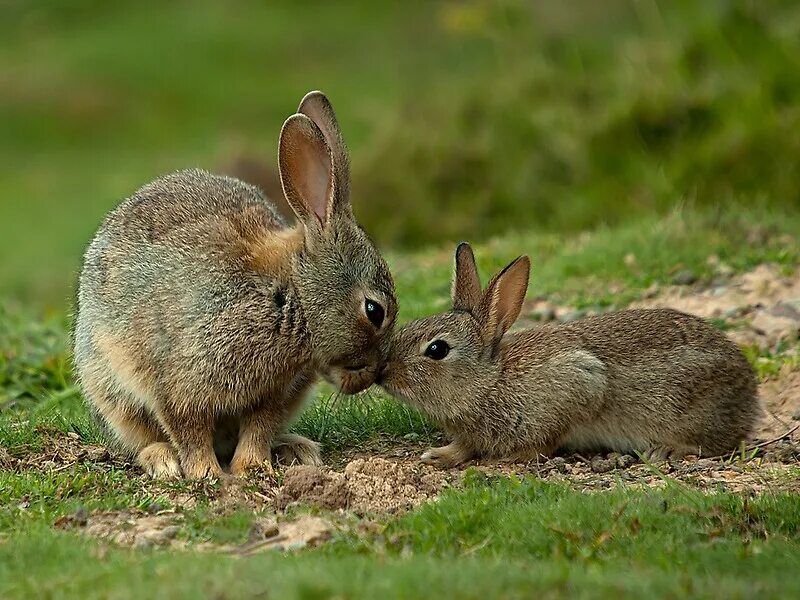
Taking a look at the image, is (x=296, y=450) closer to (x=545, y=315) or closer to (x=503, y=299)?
(x=503, y=299)

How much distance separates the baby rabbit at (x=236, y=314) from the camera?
642cm

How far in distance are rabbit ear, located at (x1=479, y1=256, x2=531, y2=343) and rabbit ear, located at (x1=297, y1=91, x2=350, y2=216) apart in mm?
991

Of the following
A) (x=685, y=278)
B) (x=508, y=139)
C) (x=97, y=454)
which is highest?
(x=508, y=139)

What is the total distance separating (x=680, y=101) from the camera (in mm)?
14234

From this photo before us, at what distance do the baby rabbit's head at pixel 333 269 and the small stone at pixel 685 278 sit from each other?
149 inches

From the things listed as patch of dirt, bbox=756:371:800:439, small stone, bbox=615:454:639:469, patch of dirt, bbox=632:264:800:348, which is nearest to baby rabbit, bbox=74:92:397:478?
small stone, bbox=615:454:639:469

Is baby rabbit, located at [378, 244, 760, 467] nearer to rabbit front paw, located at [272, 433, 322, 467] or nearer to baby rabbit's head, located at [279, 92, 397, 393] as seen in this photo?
baby rabbit's head, located at [279, 92, 397, 393]

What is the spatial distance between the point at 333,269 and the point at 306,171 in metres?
0.52

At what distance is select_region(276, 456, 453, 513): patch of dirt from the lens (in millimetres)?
5945

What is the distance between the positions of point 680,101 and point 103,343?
9.09m

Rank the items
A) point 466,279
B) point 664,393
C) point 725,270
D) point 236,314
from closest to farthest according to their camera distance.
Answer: point 236,314, point 664,393, point 466,279, point 725,270

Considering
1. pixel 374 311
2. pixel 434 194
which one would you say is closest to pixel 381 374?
pixel 374 311

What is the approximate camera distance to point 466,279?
7383 millimetres

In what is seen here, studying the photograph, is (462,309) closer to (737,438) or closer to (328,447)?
(328,447)
